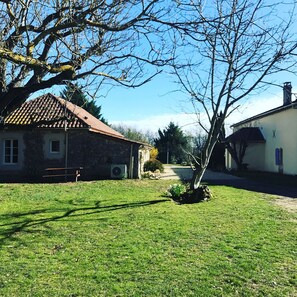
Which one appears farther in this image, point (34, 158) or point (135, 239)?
point (34, 158)

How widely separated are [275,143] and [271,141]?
0.91m

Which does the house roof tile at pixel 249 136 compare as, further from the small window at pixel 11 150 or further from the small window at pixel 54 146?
the small window at pixel 11 150

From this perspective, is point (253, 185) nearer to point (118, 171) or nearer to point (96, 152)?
point (118, 171)

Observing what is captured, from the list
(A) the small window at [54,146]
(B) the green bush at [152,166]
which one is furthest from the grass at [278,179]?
(A) the small window at [54,146]

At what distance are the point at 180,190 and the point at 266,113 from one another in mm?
18626

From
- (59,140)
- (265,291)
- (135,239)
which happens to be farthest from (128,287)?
(59,140)

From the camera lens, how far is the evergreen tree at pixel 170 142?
174 feet

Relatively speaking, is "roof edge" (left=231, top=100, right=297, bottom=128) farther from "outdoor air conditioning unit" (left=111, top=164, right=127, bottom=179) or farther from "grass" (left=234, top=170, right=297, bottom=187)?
"outdoor air conditioning unit" (left=111, top=164, right=127, bottom=179)

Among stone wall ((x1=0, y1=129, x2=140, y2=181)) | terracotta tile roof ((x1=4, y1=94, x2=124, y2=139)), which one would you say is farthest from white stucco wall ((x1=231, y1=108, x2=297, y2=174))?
terracotta tile roof ((x1=4, y1=94, x2=124, y2=139))

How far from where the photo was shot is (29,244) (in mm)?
6848

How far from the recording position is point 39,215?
389 inches

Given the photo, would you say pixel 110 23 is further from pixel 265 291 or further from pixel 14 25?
pixel 265 291

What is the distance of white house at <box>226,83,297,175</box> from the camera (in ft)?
82.6

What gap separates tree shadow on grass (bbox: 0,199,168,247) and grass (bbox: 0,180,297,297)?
2 cm
